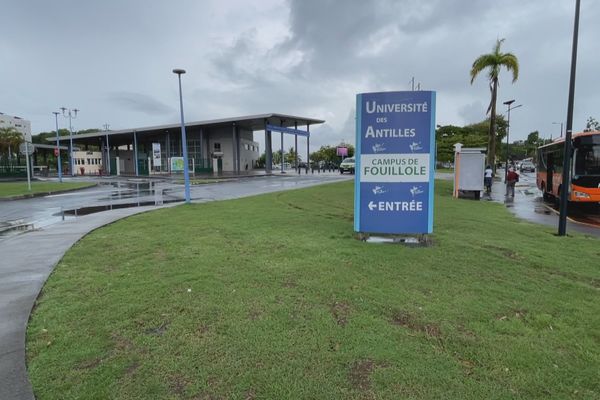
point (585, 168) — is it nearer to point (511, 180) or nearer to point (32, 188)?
point (511, 180)

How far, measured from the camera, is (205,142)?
61.3 metres

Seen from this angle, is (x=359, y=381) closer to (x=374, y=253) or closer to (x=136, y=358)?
(x=136, y=358)

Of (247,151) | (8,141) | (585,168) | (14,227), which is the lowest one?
(14,227)

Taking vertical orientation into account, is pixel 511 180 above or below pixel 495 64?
below

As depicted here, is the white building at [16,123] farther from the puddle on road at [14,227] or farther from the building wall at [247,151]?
the puddle on road at [14,227]

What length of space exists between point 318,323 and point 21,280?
4.55 m

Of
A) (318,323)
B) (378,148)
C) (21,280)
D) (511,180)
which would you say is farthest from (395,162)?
(511,180)

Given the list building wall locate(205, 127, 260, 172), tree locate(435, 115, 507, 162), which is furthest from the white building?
tree locate(435, 115, 507, 162)

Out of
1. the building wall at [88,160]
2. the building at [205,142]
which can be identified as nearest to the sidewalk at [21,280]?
the building at [205,142]

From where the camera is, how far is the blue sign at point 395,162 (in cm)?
738

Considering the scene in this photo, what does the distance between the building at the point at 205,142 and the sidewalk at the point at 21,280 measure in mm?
40763

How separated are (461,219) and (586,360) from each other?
8.05 meters

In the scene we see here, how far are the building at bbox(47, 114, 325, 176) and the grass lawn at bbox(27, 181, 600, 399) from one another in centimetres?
4509

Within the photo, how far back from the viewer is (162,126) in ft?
181
